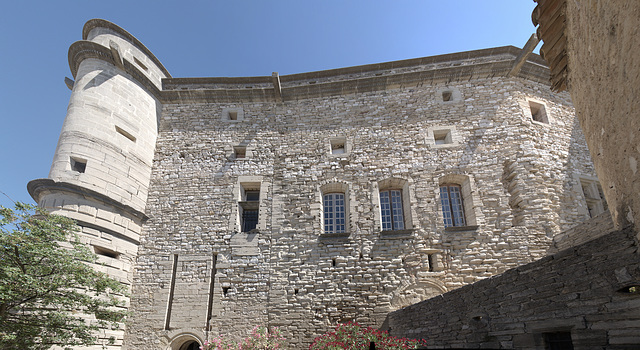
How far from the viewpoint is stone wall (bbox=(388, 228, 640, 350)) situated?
352 cm

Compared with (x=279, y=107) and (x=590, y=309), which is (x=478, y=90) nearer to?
(x=279, y=107)

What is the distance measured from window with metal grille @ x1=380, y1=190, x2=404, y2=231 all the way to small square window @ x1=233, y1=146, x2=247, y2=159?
4.84m

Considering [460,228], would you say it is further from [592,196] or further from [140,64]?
[140,64]

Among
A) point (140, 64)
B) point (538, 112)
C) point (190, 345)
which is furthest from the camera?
point (140, 64)

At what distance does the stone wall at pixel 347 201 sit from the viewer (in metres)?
9.17

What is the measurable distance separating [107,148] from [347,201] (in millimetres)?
7281

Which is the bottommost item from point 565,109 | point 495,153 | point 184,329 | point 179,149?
point 184,329

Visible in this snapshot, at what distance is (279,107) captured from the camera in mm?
12344

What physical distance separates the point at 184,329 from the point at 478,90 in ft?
38.2

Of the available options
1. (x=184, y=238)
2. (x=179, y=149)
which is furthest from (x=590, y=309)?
(x=179, y=149)

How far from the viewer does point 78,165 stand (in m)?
9.55

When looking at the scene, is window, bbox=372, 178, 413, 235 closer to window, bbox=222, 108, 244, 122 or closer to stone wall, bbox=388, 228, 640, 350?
stone wall, bbox=388, 228, 640, 350

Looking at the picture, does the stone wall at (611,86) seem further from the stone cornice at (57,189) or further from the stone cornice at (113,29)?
the stone cornice at (113,29)

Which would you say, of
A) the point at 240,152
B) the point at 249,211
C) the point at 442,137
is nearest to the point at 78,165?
the point at 240,152
